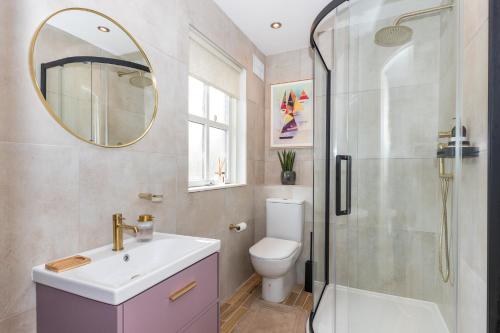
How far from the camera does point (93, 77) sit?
1.21 meters

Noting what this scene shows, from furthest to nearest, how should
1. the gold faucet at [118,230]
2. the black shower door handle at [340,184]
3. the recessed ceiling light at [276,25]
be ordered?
the recessed ceiling light at [276,25]
the black shower door handle at [340,184]
the gold faucet at [118,230]

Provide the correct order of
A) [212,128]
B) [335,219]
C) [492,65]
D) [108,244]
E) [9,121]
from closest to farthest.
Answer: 1. [9,121]
2. [492,65]
3. [108,244]
4. [335,219]
5. [212,128]

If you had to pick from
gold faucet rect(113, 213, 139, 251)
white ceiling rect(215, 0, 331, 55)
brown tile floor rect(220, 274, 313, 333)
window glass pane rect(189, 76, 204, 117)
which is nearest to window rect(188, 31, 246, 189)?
window glass pane rect(189, 76, 204, 117)

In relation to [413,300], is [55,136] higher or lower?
higher

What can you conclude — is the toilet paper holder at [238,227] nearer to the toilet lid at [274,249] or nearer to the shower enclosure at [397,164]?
the toilet lid at [274,249]

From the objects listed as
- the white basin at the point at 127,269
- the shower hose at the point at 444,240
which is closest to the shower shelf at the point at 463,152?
the shower hose at the point at 444,240

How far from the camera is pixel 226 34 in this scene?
228 cm

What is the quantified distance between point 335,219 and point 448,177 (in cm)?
84

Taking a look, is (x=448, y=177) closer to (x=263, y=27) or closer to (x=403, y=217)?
(x=403, y=217)

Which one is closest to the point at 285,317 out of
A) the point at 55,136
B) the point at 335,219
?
the point at 335,219

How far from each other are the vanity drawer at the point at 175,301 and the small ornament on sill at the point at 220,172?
49.2 inches

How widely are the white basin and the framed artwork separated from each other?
1825mm

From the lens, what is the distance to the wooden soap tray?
933mm

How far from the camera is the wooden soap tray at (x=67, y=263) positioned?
36.7 inches
